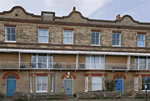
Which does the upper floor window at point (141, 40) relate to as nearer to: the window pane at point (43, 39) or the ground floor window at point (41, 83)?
the window pane at point (43, 39)

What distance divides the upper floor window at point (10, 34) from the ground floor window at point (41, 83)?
5.35m

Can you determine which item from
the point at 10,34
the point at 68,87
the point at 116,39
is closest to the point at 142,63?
the point at 116,39

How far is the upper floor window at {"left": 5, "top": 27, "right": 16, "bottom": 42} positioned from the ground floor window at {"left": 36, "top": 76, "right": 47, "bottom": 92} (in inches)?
211

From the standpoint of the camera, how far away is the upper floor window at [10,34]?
16.0m

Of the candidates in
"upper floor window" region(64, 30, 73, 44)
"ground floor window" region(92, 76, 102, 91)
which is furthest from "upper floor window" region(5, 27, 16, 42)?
"ground floor window" region(92, 76, 102, 91)

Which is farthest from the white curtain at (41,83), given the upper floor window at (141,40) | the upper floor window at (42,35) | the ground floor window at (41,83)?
the upper floor window at (141,40)

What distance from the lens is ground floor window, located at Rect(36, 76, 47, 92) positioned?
16.3 m

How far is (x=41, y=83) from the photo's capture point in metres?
16.3

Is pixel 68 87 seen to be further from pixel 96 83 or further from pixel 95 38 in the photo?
pixel 95 38

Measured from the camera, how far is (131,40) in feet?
61.0

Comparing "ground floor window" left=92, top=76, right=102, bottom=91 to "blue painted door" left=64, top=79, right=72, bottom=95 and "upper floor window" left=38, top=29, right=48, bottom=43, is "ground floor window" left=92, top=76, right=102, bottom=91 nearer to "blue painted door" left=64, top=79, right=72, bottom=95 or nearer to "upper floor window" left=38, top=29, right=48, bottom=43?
"blue painted door" left=64, top=79, right=72, bottom=95

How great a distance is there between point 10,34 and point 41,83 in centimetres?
666

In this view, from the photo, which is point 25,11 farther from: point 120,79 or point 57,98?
point 120,79

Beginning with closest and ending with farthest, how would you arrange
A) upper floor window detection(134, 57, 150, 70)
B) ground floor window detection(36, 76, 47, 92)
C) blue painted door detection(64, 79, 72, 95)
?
ground floor window detection(36, 76, 47, 92) < blue painted door detection(64, 79, 72, 95) < upper floor window detection(134, 57, 150, 70)
